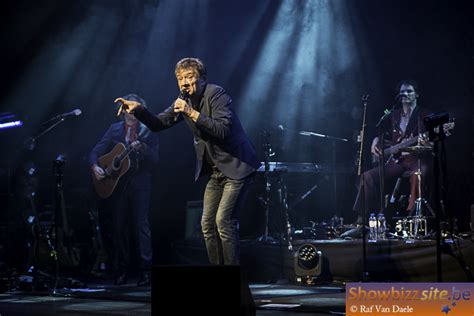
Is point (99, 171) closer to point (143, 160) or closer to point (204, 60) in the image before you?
point (143, 160)

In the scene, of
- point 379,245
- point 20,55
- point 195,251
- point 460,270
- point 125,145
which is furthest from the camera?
point 20,55

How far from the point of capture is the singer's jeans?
5570 millimetres

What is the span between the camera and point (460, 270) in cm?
748

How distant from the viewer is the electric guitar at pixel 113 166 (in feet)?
28.0

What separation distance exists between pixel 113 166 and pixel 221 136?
3.54 metres

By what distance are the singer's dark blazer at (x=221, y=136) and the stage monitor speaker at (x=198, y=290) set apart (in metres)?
1.96

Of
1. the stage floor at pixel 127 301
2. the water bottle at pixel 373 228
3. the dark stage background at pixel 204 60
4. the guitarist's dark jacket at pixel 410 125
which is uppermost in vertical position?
the dark stage background at pixel 204 60

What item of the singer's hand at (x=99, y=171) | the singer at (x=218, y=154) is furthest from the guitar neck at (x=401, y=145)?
the singer at (x=218, y=154)

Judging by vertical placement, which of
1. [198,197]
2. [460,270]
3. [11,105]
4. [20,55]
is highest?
[20,55]

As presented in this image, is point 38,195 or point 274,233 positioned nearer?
point 274,233

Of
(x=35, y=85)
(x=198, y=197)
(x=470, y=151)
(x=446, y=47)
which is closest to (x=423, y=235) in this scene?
(x=470, y=151)

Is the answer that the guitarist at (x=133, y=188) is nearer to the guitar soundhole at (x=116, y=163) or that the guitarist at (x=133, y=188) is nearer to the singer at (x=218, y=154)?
the guitar soundhole at (x=116, y=163)

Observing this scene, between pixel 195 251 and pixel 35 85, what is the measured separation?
3.60 m

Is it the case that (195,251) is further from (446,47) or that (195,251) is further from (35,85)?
(446,47)
